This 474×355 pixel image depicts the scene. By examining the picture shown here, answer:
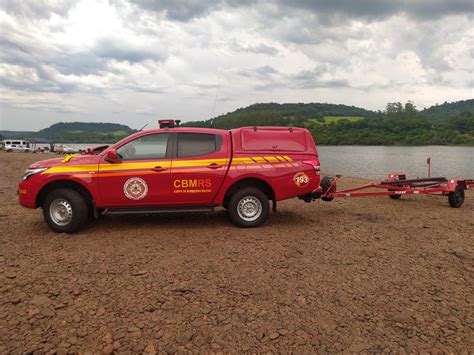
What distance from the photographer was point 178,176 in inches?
257

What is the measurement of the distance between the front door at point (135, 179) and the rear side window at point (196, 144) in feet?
0.98

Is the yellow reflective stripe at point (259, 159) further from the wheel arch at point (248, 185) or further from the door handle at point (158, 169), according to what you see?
the door handle at point (158, 169)

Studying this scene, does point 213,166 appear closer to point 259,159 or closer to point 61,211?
point 259,159

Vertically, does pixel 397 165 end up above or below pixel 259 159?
below

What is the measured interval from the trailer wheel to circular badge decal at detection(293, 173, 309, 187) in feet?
16.2

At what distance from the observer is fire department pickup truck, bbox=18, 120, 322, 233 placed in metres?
6.40

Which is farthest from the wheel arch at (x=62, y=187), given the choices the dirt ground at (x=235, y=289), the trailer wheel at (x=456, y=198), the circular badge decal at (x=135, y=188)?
the trailer wheel at (x=456, y=198)

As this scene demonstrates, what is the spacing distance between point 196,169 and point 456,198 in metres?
7.05

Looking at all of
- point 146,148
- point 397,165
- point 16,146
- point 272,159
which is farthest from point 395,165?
point 16,146

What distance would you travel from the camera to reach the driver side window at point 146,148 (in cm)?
657

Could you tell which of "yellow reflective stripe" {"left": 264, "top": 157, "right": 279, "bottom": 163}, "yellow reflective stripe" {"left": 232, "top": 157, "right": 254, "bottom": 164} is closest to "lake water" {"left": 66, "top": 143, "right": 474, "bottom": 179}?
"yellow reflective stripe" {"left": 264, "top": 157, "right": 279, "bottom": 163}

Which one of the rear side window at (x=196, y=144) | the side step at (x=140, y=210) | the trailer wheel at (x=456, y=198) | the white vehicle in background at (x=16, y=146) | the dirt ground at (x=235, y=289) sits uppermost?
the white vehicle in background at (x=16, y=146)

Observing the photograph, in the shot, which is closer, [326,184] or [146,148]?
[146,148]

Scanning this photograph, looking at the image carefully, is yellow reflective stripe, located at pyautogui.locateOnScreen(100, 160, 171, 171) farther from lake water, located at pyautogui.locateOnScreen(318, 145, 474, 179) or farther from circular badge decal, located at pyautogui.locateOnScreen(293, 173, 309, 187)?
lake water, located at pyautogui.locateOnScreen(318, 145, 474, 179)
